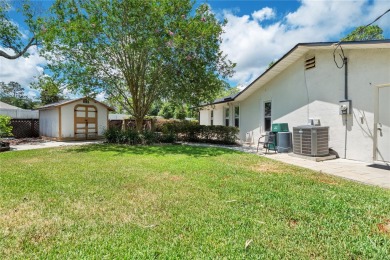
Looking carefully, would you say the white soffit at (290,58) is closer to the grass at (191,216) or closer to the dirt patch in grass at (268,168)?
the grass at (191,216)

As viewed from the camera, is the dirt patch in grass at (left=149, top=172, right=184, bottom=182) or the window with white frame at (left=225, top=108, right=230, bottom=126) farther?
the window with white frame at (left=225, top=108, right=230, bottom=126)

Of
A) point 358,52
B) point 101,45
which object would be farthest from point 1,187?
point 358,52

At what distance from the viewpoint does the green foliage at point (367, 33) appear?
71.2 feet

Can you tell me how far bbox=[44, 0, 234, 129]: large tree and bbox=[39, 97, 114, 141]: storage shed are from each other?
4.33 m

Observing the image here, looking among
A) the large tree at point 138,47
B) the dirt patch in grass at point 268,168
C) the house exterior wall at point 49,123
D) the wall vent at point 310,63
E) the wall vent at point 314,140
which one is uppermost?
the large tree at point 138,47

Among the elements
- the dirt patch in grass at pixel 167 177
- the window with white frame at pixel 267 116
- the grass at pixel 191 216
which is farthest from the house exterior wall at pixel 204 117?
the grass at pixel 191 216

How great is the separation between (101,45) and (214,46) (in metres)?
5.65

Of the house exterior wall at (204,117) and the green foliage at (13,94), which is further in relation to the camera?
the green foliage at (13,94)

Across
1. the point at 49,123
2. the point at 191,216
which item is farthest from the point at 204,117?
the point at 191,216

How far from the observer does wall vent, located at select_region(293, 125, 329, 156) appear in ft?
25.8

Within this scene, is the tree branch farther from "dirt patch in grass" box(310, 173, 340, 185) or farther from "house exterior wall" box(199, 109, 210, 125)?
"dirt patch in grass" box(310, 173, 340, 185)

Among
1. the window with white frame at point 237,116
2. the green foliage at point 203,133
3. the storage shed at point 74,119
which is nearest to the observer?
the green foliage at point 203,133

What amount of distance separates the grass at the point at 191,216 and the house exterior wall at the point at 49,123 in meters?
11.3

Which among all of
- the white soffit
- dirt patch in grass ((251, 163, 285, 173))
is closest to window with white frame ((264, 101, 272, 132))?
the white soffit
